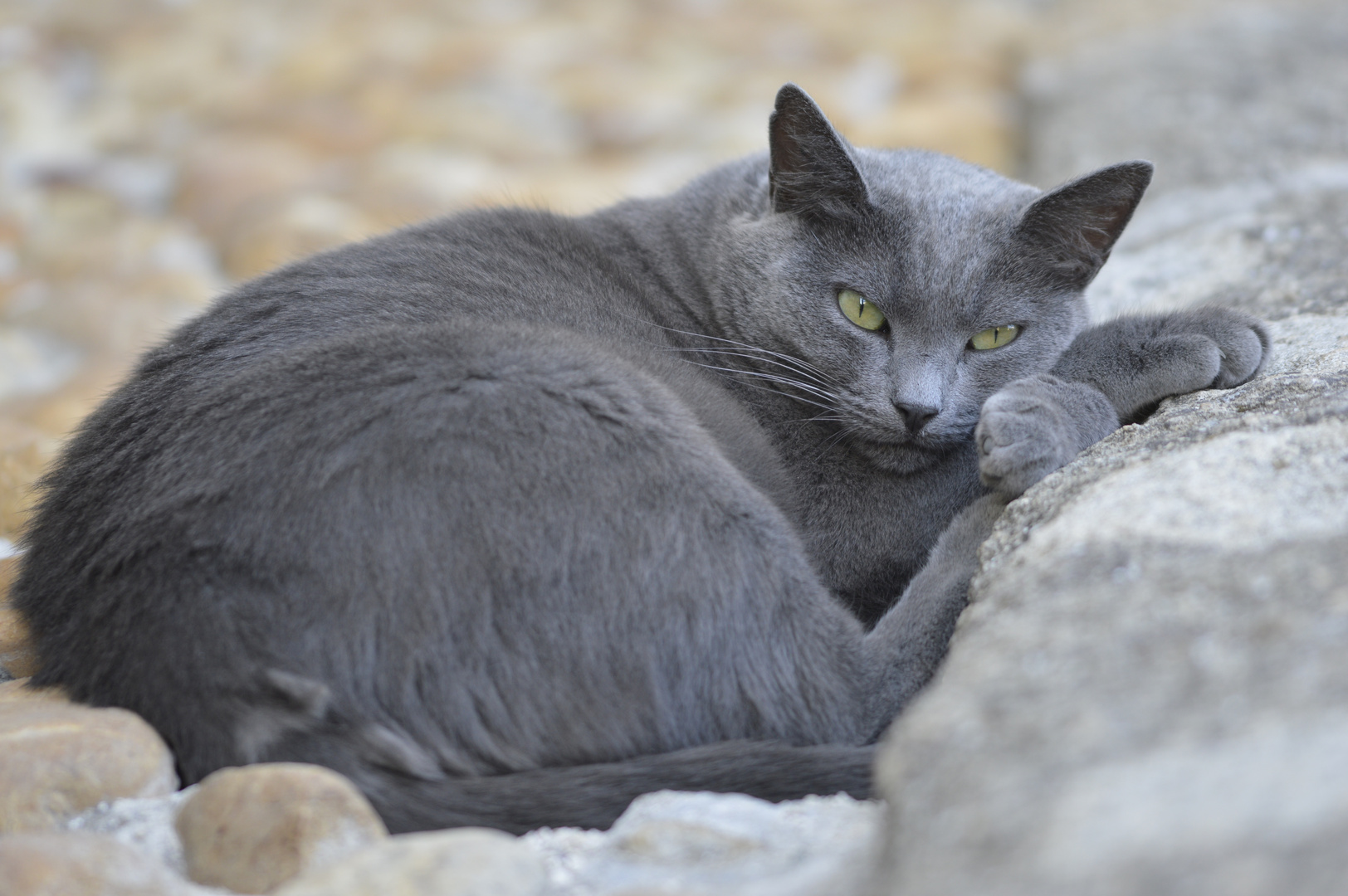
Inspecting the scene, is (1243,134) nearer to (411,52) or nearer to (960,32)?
(960,32)

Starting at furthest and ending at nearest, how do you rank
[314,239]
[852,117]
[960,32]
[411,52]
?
[960,32], [411,52], [852,117], [314,239]

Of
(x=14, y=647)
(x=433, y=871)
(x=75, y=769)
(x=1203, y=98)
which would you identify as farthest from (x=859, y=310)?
(x=1203, y=98)

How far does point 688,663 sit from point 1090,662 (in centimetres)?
52

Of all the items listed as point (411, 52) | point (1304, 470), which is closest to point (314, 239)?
point (411, 52)

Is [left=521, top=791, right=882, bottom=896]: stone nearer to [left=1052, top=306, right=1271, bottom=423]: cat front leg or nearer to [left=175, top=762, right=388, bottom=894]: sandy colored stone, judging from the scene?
[left=175, top=762, right=388, bottom=894]: sandy colored stone

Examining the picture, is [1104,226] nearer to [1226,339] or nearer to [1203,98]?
[1226,339]

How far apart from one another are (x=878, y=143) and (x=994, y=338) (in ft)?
6.50

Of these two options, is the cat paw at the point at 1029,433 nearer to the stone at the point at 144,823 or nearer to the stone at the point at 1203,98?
the stone at the point at 144,823

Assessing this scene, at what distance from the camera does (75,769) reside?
1323 millimetres

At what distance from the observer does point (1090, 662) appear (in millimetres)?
1062

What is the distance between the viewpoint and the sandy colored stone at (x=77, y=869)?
1078 mm

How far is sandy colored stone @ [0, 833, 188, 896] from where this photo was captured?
42.4 inches

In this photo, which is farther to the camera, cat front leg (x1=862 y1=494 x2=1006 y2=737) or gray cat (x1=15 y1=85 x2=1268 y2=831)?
cat front leg (x1=862 y1=494 x2=1006 y2=737)

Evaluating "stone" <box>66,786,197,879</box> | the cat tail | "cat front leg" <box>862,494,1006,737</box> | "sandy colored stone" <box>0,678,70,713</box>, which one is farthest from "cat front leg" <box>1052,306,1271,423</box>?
"sandy colored stone" <box>0,678,70,713</box>
